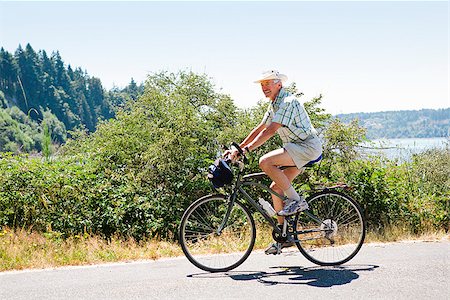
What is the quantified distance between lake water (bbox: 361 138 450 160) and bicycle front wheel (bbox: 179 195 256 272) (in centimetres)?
389

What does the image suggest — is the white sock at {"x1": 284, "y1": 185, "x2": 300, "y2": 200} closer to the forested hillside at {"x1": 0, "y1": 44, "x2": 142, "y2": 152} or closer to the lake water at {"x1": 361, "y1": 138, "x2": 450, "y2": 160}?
the lake water at {"x1": 361, "y1": 138, "x2": 450, "y2": 160}

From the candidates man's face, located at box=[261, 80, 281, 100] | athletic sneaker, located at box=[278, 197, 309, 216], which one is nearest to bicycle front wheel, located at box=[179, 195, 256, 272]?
athletic sneaker, located at box=[278, 197, 309, 216]

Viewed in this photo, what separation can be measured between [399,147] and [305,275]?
558 centimetres

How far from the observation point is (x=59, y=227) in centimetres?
817

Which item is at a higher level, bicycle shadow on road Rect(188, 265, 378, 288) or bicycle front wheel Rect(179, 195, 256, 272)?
bicycle front wheel Rect(179, 195, 256, 272)

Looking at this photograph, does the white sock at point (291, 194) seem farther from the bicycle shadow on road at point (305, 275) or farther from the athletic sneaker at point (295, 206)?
the bicycle shadow on road at point (305, 275)

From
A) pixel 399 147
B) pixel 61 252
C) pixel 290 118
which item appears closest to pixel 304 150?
pixel 290 118

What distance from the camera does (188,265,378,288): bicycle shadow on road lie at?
5.09 m

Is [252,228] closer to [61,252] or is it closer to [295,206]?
[295,206]

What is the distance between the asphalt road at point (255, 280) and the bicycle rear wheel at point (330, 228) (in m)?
0.16

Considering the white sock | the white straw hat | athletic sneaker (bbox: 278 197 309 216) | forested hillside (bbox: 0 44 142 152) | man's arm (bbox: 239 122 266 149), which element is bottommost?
athletic sneaker (bbox: 278 197 309 216)

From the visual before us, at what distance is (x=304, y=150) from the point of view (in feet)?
18.1

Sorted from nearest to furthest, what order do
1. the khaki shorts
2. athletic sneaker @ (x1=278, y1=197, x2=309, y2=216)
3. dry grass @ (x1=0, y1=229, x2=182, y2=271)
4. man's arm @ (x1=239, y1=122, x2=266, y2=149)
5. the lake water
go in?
1. the khaki shorts
2. athletic sneaker @ (x1=278, y1=197, x2=309, y2=216)
3. man's arm @ (x1=239, y1=122, x2=266, y2=149)
4. dry grass @ (x1=0, y1=229, x2=182, y2=271)
5. the lake water

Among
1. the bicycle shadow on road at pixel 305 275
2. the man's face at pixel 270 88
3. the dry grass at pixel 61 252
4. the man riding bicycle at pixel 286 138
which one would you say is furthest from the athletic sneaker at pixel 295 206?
the dry grass at pixel 61 252
